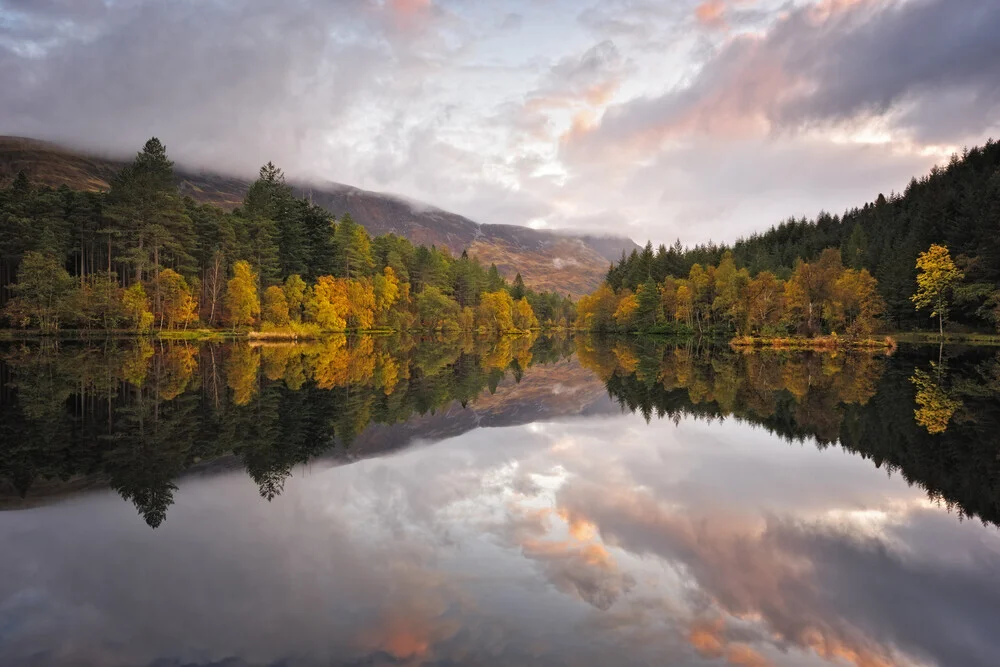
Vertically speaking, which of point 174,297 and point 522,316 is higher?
point 174,297

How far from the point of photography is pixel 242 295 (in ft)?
198

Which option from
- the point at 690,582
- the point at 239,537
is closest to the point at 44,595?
the point at 239,537

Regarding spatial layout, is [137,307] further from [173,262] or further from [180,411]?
[180,411]

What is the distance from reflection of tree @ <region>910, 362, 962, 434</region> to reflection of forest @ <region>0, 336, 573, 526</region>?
15623mm

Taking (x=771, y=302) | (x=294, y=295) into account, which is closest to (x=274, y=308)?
(x=294, y=295)

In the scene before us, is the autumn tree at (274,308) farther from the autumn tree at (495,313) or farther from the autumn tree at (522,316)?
the autumn tree at (522,316)

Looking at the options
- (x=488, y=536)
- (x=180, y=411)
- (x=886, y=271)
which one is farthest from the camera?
(x=886, y=271)

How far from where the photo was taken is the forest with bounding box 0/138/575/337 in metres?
55.9

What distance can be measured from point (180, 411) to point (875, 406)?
23305 mm

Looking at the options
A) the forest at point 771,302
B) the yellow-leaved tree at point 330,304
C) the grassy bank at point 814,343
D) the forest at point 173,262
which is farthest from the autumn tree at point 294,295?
the forest at point 771,302

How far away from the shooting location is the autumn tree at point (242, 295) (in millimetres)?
60375

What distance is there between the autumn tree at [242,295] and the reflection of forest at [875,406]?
1535 inches

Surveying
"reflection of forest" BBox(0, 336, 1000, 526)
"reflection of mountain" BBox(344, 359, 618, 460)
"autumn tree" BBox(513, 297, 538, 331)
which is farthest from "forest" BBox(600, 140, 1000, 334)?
"reflection of mountain" BBox(344, 359, 618, 460)

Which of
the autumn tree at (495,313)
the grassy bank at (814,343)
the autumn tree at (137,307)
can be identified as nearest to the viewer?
the autumn tree at (137,307)
